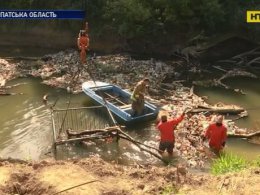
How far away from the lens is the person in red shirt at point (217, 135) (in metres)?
13.3

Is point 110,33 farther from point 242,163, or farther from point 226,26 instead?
point 242,163

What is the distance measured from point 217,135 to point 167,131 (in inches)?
62.3

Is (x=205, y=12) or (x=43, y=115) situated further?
(x=205, y=12)

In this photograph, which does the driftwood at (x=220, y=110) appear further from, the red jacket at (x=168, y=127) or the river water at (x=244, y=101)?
the red jacket at (x=168, y=127)

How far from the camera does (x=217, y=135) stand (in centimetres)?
1343

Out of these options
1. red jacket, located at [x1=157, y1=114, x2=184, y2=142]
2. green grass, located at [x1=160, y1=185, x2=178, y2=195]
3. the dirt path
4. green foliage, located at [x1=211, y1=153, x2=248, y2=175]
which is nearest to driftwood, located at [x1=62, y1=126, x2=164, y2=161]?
red jacket, located at [x1=157, y1=114, x2=184, y2=142]

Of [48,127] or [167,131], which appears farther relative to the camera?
[48,127]

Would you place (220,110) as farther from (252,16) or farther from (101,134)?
(252,16)

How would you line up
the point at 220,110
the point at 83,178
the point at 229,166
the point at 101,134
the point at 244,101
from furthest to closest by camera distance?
the point at 244,101, the point at 220,110, the point at 101,134, the point at 229,166, the point at 83,178

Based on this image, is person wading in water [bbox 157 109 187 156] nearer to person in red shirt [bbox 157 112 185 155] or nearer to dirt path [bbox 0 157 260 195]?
person in red shirt [bbox 157 112 185 155]

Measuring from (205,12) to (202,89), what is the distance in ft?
20.5

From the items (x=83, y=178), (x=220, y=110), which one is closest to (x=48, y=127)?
(x=220, y=110)

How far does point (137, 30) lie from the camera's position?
2559 centimetres

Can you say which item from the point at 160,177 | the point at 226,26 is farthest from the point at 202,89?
the point at 160,177
